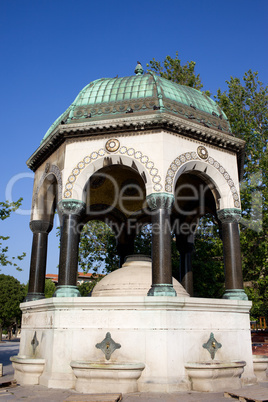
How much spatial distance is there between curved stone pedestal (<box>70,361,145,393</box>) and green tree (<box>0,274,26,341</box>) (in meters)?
43.2

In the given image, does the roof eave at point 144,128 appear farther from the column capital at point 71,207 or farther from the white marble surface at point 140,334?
the white marble surface at point 140,334

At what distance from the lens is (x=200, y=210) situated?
1460 centimetres

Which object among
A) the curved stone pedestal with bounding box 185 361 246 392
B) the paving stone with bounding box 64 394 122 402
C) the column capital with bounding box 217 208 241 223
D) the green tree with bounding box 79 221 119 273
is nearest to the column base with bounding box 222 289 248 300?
the column capital with bounding box 217 208 241 223

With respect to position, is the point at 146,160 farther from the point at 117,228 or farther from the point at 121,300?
the point at 117,228

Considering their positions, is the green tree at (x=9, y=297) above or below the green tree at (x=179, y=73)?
below

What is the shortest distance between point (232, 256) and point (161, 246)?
8.59ft

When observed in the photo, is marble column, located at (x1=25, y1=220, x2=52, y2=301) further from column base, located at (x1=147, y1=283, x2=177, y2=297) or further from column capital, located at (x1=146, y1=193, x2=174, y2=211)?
column base, located at (x1=147, y1=283, x2=177, y2=297)

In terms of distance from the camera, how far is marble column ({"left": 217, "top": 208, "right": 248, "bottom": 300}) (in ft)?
35.3

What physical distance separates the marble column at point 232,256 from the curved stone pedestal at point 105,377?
4.00 metres

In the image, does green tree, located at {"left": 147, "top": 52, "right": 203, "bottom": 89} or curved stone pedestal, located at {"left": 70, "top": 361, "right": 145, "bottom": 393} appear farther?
green tree, located at {"left": 147, "top": 52, "right": 203, "bottom": 89}

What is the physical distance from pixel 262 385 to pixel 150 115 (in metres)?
7.57

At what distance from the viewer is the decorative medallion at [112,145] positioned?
35.2 feet

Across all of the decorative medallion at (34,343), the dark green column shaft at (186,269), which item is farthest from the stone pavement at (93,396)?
the dark green column shaft at (186,269)

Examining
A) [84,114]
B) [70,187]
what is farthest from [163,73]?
[70,187]
